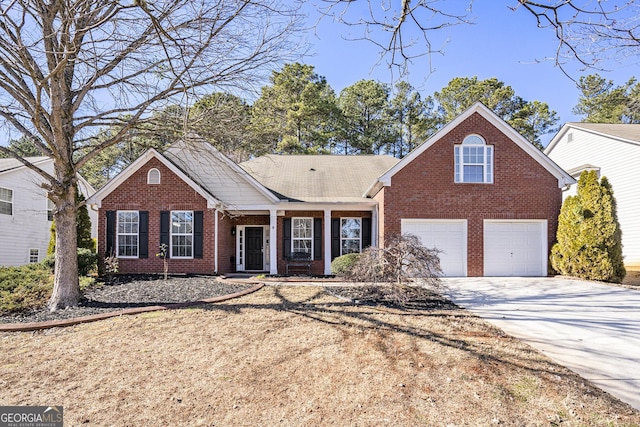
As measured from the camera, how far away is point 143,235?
13539 mm

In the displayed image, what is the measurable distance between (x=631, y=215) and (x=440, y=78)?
14.9 m

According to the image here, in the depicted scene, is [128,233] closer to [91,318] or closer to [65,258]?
[65,258]

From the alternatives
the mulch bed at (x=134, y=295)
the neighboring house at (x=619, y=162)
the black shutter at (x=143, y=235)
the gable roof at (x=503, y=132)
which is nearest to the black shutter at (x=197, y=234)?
the black shutter at (x=143, y=235)

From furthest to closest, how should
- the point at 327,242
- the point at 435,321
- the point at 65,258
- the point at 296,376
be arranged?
1. the point at 327,242
2. the point at 65,258
3. the point at 435,321
4. the point at 296,376

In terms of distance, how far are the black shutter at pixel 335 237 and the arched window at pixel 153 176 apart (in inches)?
265

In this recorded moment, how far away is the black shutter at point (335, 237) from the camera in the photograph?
46.7 ft

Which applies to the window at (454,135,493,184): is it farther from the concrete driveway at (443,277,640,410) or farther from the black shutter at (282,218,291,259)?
the black shutter at (282,218,291,259)

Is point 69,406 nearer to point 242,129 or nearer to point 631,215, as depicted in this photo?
point 242,129

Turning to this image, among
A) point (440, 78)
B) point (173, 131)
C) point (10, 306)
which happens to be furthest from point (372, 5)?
point (10, 306)

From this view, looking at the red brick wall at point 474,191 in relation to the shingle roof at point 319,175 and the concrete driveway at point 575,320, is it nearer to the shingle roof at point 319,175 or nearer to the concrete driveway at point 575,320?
the shingle roof at point 319,175

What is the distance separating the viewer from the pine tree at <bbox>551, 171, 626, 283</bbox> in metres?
11.6

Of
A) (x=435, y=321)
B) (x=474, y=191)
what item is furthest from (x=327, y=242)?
(x=435, y=321)

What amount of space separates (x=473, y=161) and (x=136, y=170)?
1221 cm

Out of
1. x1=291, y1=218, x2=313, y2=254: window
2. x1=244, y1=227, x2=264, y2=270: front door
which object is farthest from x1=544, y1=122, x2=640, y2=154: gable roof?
x1=244, y1=227, x2=264, y2=270: front door
